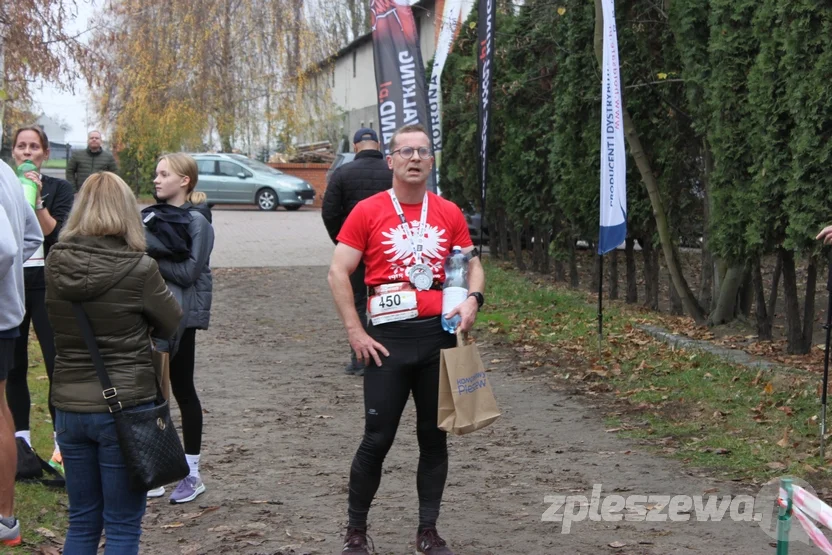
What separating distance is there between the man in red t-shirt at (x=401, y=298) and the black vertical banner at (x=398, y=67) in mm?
8932

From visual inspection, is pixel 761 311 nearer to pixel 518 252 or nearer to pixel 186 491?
pixel 186 491

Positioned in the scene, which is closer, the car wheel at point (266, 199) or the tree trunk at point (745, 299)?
the tree trunk at point (745, 299)

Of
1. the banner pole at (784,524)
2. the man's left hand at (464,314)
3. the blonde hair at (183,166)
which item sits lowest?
the banner pole at (784,524)

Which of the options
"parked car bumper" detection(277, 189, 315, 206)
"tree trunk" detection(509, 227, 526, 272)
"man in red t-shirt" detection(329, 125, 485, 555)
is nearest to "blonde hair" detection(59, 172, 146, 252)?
"man in red t-shirt" detection(329, 125, 485, 555)

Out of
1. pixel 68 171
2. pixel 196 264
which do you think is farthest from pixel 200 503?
pixel 68 171

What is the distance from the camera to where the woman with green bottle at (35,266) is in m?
6.18

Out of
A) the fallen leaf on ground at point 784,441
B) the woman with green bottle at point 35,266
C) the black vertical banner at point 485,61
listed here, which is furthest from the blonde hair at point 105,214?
the black vertical banner at point 485,61

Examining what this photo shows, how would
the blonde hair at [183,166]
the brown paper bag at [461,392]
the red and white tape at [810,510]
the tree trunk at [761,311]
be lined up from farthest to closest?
1. the tree trunk at [761,311]
2. the blonde hair at [183,166]
3. the brown paper bag at [461,392]
4. the red and white tape at [810,510]

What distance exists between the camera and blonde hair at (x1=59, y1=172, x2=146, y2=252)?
4.27m

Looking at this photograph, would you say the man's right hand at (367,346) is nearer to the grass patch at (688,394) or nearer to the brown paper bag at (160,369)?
the brown paper bag at (160,369)

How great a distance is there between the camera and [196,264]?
595 centimetres

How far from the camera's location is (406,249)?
4871mm

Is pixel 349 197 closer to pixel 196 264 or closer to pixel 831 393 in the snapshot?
pixel 196 264

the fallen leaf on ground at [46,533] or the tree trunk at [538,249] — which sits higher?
the tree trunk at [538,249]
